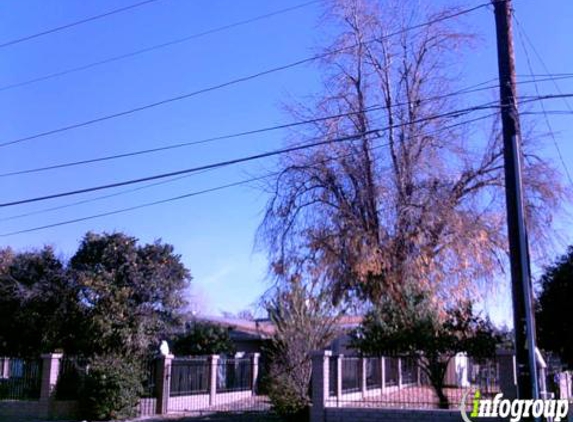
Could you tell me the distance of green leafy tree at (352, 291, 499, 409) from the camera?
15.5 m

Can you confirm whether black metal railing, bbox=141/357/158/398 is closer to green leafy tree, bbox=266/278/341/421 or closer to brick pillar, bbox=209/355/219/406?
brick pillar, bbox=209/355/219/406

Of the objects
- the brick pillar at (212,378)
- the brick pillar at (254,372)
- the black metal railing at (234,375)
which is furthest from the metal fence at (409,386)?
the brick pillar at (212,378)

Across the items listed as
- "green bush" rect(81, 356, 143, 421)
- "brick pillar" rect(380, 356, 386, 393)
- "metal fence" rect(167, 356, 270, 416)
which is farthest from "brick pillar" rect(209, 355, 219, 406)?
"brick pillar" rect(380, 356, 386, 393)

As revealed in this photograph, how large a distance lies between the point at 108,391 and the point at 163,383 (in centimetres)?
291

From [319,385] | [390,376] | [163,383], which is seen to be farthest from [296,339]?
[390,376]

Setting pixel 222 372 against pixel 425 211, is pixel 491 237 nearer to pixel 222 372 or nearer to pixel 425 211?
pixel 425 211

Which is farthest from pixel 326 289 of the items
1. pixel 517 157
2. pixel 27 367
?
pixel 517 157

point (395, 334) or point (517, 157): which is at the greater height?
point (517, 157)

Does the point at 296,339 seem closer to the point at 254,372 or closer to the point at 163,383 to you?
the point at 163,383

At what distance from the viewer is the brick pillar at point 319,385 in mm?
15938

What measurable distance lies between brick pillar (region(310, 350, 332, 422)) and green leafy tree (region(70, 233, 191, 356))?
309 inches

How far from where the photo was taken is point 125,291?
22.2m

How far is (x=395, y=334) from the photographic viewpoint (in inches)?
639

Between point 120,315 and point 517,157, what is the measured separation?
1474cm
